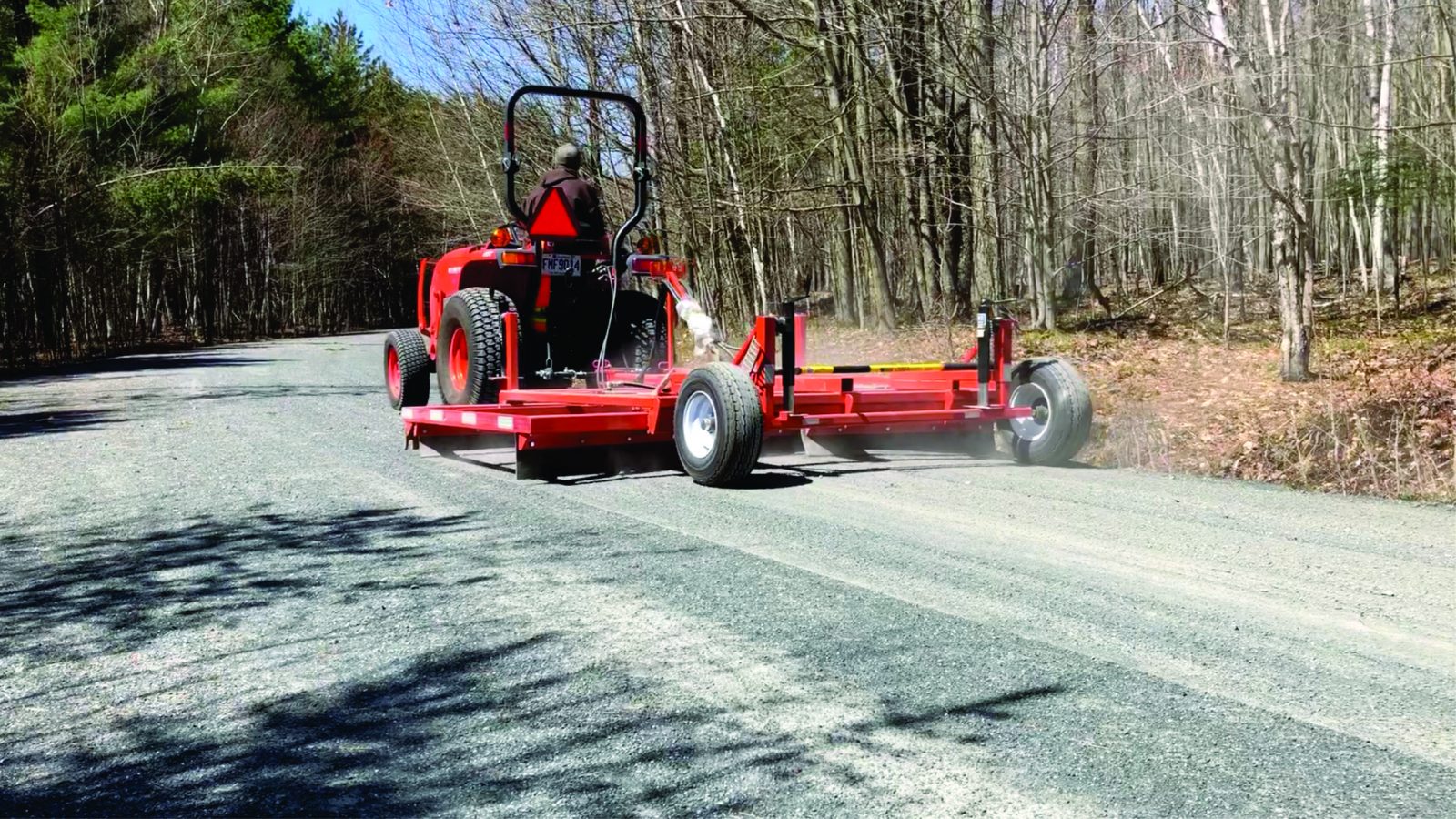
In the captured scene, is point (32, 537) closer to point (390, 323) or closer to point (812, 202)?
point (812, 202)

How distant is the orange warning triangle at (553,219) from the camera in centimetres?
962

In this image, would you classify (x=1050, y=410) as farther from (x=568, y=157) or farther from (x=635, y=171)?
(x=568, y=157)

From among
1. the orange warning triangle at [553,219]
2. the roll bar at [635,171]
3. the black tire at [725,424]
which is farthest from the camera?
the orange warning triangle at [553,219]

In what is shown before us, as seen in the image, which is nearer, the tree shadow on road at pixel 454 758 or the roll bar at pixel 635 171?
the tree shadow on road at pixel 454 758

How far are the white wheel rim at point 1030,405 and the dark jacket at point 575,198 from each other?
3560 millimetres

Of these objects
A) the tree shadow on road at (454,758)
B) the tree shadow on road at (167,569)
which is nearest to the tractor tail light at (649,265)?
the tree shadow on road at (167,569)

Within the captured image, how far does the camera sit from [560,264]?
9.70 metres

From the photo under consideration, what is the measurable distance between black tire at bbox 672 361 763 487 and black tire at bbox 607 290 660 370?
8.58 ft

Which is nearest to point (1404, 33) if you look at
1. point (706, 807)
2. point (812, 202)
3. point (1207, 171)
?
point (1207, 171)

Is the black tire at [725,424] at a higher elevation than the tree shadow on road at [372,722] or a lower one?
higher

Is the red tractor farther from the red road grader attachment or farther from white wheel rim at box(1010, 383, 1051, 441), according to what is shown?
white wheel rim at box(1010, 383, 1051, 441)

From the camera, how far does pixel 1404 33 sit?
22.7m

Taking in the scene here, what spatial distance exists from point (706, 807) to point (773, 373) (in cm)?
497

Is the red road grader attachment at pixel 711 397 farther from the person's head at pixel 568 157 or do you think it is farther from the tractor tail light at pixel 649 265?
the person's head at pixel 568 157
